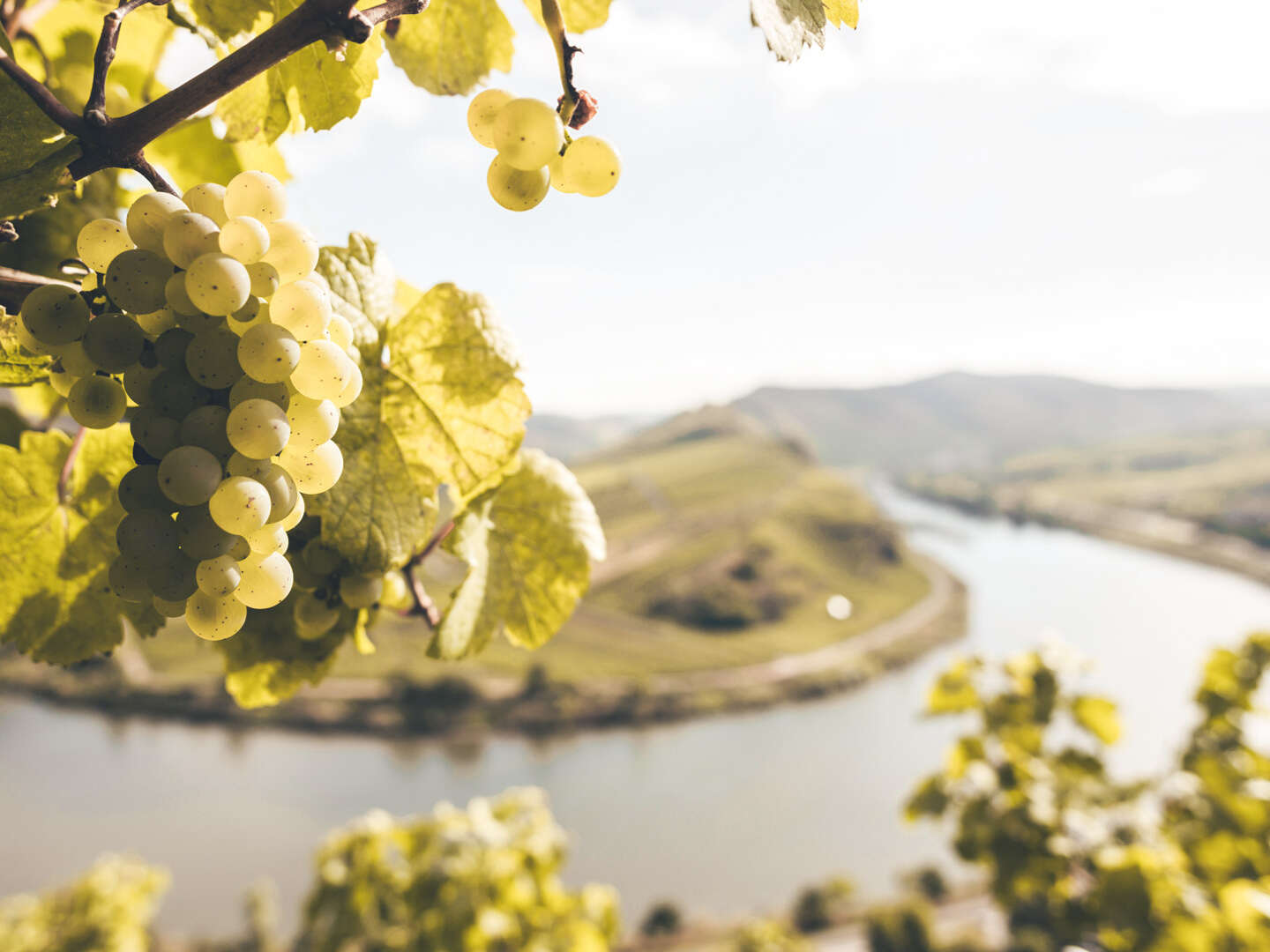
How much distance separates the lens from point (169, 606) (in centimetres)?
47

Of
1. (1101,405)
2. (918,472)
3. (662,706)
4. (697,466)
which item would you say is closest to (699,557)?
(662,706)

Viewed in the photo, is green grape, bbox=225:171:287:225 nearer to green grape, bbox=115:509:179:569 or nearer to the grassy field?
green grape, bbox=115:509:179:569

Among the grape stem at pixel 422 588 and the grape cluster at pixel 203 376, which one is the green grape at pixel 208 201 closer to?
the grape cluster at pixel 203 376

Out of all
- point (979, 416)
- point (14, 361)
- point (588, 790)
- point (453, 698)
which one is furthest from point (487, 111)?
point (979, 416)

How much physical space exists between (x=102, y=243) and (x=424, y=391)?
0.26 m

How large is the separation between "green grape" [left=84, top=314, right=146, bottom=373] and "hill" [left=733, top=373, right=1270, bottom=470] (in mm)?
127884

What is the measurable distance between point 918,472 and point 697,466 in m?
56.0

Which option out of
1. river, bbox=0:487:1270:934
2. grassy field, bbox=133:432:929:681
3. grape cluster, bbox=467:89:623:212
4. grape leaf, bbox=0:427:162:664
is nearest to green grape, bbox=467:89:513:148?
grape cluster, bbox=467:89:623:212

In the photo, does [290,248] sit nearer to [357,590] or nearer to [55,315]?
[55,315]

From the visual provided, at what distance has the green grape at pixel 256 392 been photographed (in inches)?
19.3

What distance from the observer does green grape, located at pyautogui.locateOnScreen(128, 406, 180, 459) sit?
0.46m

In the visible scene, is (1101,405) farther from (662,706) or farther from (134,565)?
(134,565)

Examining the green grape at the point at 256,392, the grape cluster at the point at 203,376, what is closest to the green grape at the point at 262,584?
the grape cluster at the point at 203,376

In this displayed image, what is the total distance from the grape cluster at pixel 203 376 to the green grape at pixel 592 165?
0.68 ft
